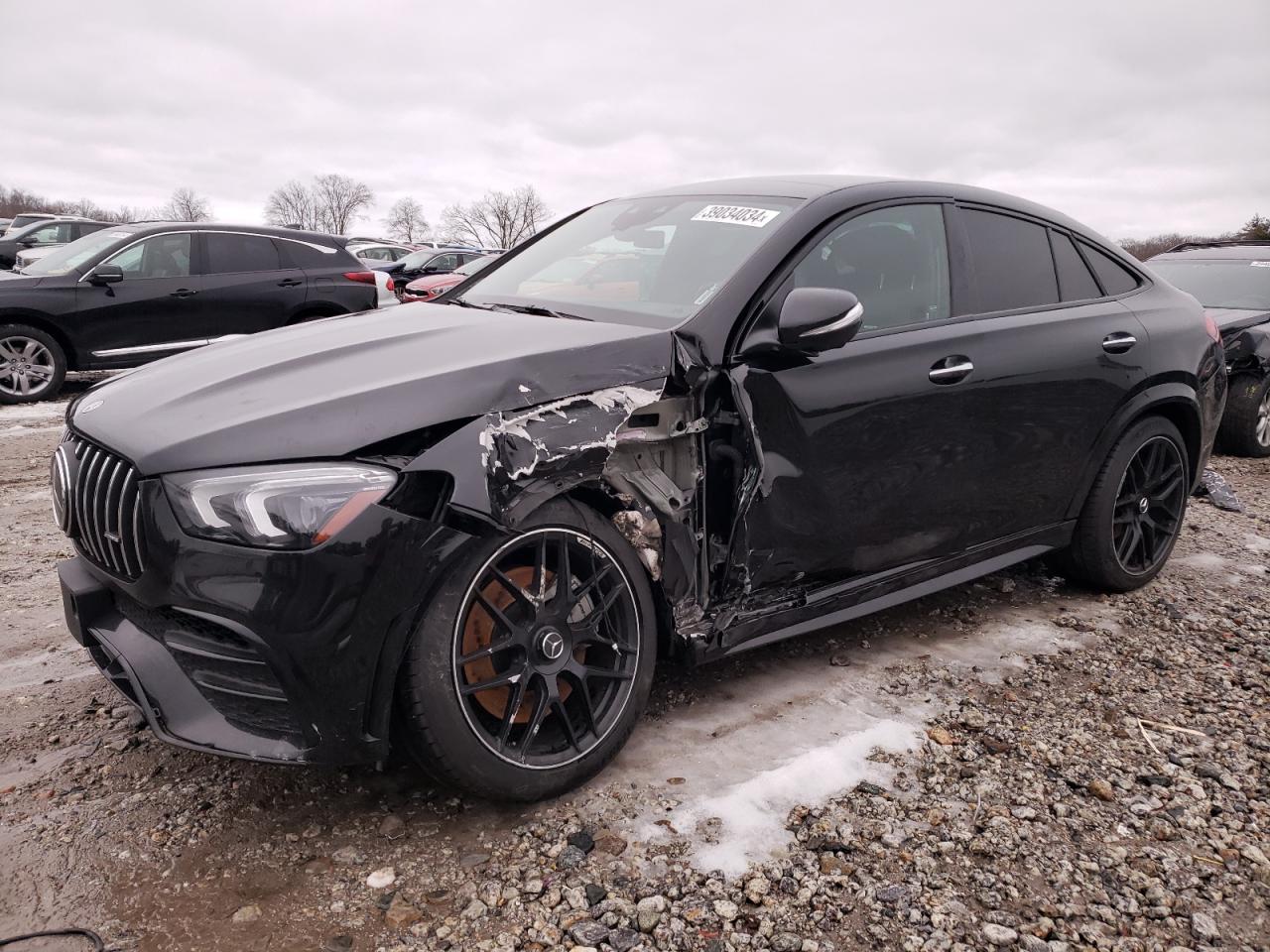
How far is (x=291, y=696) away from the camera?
2041mm

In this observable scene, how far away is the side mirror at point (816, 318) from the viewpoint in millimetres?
2568

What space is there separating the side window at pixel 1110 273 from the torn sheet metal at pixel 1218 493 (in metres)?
1.70

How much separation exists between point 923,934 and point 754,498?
1166 millimetres

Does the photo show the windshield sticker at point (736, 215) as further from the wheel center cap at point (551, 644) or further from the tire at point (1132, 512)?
the tire at point (1132, 512)

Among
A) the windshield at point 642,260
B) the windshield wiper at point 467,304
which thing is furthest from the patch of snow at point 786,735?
the windshield wiper at point 467,304

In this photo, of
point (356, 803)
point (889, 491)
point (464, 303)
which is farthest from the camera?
point (464, 303)

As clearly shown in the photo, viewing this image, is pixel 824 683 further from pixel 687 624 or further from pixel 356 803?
pixel 356 803

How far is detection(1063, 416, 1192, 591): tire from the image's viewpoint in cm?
379

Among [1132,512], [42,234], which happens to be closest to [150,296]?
[1132,512]

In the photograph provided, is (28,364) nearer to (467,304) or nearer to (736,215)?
(467,304)

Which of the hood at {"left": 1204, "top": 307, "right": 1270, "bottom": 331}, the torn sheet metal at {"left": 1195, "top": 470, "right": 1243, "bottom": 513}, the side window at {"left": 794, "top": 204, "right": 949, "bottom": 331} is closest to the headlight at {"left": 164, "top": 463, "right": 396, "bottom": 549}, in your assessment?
the side window at {"left": 794, "top": 204, "right": 949, "bottom": 331}

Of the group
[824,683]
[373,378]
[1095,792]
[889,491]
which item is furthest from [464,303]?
[1095,792]

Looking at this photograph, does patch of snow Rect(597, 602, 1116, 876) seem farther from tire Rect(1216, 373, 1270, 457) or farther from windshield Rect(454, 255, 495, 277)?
tire Rect(1216, 373, 1270, 457)

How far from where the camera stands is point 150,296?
853 centimetres
